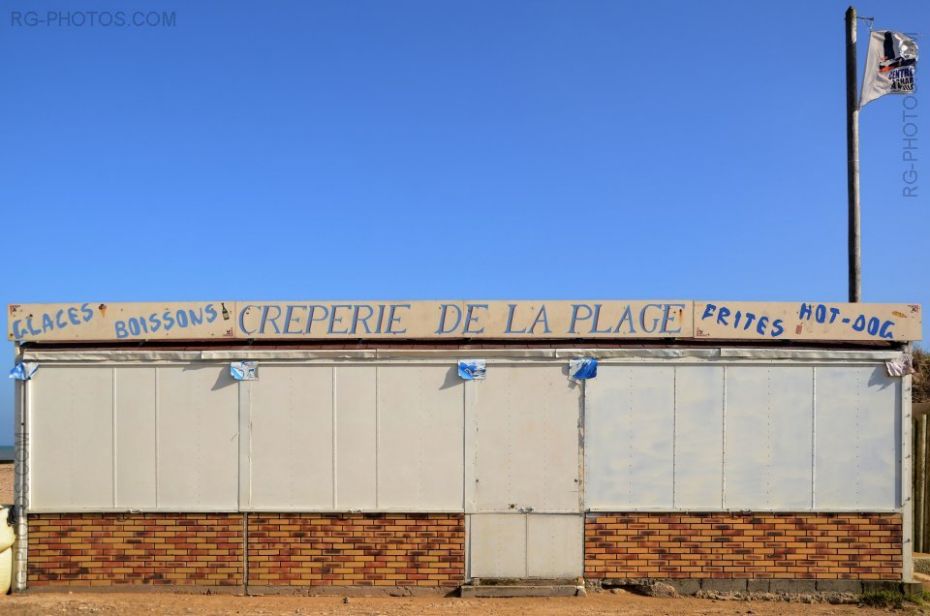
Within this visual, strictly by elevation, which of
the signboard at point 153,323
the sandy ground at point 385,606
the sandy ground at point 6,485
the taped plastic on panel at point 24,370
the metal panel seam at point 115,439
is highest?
the signboard at point 153,323

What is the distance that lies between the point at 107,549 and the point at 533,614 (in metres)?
5.10

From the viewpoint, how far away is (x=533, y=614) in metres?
7.26

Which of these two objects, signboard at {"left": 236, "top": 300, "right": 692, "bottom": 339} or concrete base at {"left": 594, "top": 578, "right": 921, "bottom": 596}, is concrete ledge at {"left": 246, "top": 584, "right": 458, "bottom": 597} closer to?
concrete base at {"left": 594, "top": 578, "right": 921, "bottom": 596}

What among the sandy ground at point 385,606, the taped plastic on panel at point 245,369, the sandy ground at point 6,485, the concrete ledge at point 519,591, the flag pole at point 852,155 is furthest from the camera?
the sandy ground at point 6,485

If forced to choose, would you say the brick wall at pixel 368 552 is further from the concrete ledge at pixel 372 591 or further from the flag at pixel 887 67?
the flag at pixel 887 67

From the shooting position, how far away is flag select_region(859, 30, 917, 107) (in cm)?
998

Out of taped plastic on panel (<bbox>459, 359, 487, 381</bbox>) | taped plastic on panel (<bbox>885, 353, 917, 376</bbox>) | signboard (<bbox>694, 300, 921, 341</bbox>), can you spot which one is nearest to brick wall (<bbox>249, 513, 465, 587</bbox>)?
taped plastic on panel (<bbox>459, 359, 487, 381</bbox>)

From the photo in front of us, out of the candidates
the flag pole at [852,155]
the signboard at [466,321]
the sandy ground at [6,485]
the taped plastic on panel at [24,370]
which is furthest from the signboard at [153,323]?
the flag pole at [852,155]

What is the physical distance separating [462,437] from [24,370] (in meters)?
5.35

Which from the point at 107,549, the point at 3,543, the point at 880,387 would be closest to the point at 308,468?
the point at 107,549

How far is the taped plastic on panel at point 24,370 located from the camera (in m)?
7.97

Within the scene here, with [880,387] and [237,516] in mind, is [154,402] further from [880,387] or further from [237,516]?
[880,387]

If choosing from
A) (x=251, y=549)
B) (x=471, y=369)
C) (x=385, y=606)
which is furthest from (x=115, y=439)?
(x=471, y=369)

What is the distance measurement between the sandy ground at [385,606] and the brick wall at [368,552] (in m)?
0.21
